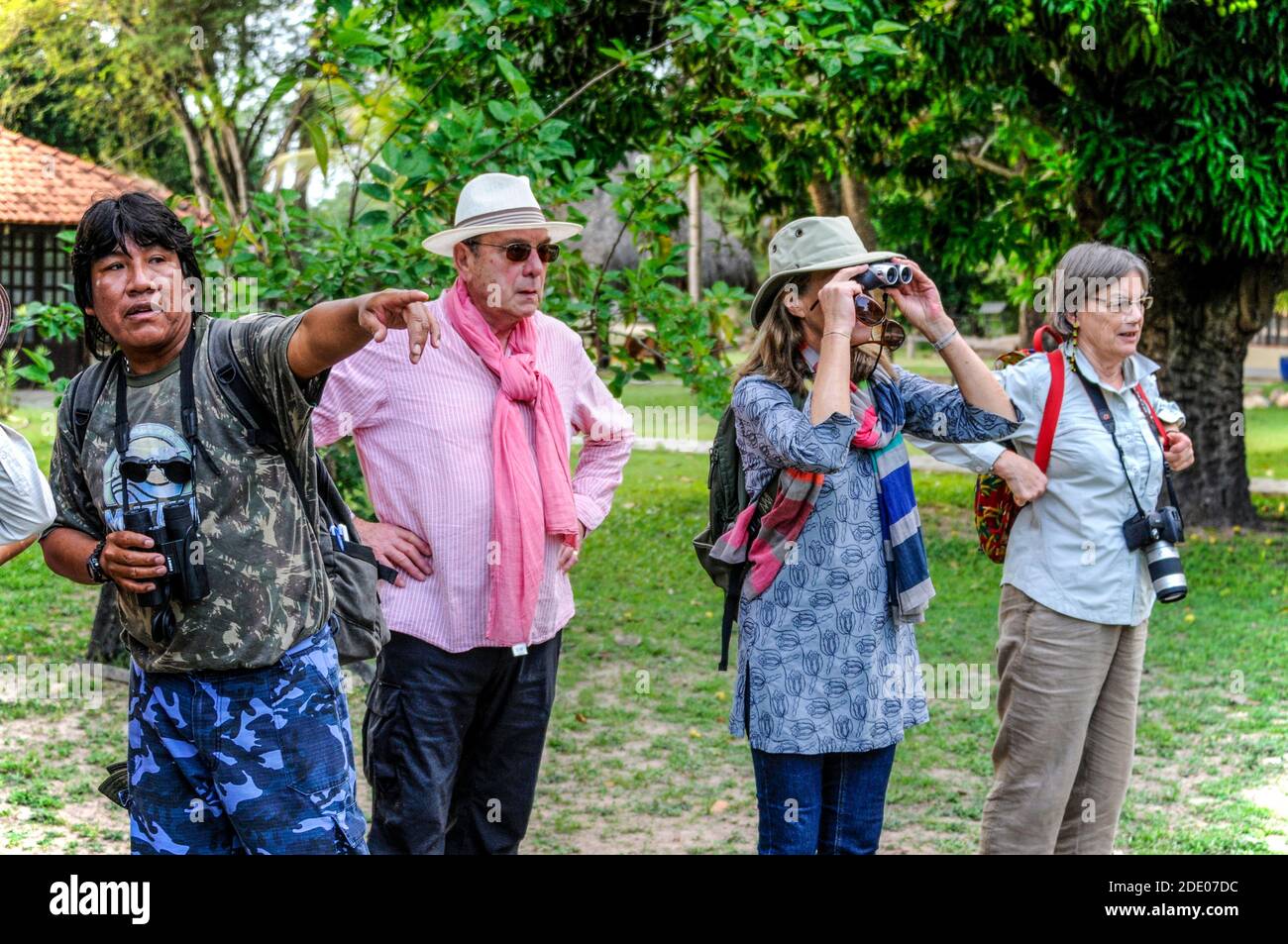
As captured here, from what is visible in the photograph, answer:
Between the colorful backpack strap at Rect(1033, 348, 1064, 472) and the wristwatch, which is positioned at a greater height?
the colorful backpack strap at Rect(1033, 348, 1064, 472)

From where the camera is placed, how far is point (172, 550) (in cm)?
278

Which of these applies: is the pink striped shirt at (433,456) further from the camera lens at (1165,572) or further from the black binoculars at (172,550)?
the camera lens at (1165,572)

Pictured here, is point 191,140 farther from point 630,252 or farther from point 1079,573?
point 1079,573

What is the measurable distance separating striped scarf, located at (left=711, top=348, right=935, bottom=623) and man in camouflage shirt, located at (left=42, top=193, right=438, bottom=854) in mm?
1124

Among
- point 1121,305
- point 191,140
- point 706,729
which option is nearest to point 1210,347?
point 706,729

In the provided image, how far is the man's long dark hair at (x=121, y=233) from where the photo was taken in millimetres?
2910

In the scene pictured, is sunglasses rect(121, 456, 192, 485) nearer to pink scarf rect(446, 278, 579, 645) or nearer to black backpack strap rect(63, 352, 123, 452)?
black backpack strap rect(63, 352, 123, 452)

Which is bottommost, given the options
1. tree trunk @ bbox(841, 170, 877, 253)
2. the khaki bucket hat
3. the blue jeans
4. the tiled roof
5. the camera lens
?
the blue jeans

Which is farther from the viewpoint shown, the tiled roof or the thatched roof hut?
the thatched roof hut

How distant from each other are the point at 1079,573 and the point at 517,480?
161cm

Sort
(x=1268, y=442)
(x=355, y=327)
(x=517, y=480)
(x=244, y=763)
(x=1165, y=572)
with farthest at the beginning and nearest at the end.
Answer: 1. (x=1268, y=442)
2. (x=1165, y=572)
3. (x=517, y=480)
4. (x=244, y=763)
5. (x=355, y=327)

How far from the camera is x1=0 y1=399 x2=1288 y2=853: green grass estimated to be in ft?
17.9

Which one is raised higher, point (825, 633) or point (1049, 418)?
point (1049, 418)

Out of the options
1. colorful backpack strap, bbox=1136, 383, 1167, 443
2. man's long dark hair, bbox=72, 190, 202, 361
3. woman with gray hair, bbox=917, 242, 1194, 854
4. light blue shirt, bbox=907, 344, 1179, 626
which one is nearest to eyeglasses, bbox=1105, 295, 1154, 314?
woman with gray hair, bbox=917, 242, 1194, 854
